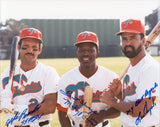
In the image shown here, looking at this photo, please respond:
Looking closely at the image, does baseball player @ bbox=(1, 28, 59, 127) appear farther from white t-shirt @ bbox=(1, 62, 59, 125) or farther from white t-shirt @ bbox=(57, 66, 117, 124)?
white t-shirt @ bbox=(57, 66, 117, 124)

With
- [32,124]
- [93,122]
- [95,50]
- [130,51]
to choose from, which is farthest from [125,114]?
[32,124]

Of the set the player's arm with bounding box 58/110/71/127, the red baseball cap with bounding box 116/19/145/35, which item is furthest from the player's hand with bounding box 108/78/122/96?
the player's arm with bounding box 58/110/71/127

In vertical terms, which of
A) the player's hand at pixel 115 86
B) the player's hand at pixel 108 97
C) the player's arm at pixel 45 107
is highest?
the player's hand at pixel 115 86

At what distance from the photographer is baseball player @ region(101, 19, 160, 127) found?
2.12 meters

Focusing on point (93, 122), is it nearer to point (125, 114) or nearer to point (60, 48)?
point (125, 114)

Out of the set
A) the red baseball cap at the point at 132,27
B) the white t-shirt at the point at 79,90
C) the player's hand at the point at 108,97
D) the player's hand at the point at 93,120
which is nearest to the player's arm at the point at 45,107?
the white t-shirt at the point at 79,90

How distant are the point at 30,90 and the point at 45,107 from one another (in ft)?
1.03

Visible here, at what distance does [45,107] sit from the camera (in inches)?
103

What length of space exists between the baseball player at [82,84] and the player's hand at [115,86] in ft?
0.72

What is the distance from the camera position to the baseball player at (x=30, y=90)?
2.69 m

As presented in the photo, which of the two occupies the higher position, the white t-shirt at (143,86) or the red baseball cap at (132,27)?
the red baseball cap at (132,27)

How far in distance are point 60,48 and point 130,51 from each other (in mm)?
33425
